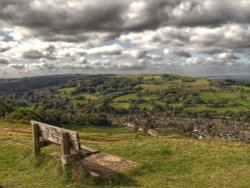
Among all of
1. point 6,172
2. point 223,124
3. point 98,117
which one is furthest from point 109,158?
point 223,124

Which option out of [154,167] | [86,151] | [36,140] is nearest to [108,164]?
[86,151]

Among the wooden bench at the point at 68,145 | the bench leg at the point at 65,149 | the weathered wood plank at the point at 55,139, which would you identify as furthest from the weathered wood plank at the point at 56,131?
the bench leg at the point at 65,149

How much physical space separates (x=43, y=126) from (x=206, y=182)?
8.83 meters

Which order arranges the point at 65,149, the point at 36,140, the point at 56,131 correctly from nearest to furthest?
the point at 65,149 < the point at 56,131 < the point at 36,140

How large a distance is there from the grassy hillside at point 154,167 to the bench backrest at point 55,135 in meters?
1.14

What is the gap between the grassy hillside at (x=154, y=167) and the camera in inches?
588

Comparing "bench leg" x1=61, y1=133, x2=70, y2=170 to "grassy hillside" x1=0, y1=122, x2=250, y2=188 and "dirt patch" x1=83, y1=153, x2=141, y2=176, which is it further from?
"dirt patch" x1=83, y1=153, x2=141, y2=176

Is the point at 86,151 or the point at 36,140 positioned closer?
the point at 86,151

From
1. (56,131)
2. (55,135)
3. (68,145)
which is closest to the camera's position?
(68,145)

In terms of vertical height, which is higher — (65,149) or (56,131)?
(56,131)

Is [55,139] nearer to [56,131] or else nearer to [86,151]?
[56,131]

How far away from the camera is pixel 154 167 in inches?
674

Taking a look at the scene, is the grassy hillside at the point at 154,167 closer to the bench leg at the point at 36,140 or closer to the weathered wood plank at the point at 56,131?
the bench leg at the point at 36,140

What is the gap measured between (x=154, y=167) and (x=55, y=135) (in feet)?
17.6
